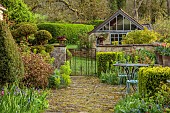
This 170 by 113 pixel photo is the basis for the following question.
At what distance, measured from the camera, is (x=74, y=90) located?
32.4 feet

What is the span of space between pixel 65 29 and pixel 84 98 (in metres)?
18.0

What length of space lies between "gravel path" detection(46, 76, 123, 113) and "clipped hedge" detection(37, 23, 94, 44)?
1398 centimetres

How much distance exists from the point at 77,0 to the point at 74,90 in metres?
21.1

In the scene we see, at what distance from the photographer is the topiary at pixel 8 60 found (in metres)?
7.02

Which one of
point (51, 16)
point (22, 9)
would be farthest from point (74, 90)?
point (51, 16)

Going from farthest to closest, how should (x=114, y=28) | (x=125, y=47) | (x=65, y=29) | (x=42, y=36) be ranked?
(x=65, y=29) < (x=114, y=28) < (x=125, y=47) < (x=42, y=36)

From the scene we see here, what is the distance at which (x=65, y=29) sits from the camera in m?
26.1

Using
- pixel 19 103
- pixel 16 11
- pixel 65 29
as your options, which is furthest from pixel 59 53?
pixel 65 29

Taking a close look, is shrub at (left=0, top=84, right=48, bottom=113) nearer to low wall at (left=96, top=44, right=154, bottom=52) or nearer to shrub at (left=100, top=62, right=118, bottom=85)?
shrub at (left=100, top=62, right=118, bottom=85)

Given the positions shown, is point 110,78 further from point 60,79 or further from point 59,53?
point 59,53

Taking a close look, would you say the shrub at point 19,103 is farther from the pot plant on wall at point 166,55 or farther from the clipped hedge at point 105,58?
the clipped hedge at point 105,58

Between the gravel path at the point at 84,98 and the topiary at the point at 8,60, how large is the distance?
106 centimetres

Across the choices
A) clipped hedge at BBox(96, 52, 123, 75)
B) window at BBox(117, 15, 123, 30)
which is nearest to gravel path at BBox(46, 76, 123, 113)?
clipped hedge at BBox(96, 52, 123, 75)

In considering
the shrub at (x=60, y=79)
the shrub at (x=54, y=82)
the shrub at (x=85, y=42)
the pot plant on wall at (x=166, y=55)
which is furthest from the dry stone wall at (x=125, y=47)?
the shrub at (x=85, y=42)
